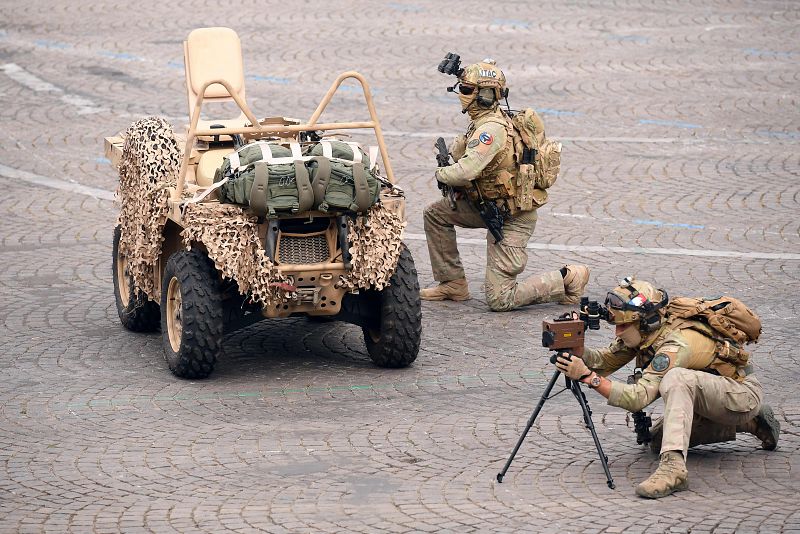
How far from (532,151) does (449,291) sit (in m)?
1.44

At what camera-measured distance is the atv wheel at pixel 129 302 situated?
37.3 ft

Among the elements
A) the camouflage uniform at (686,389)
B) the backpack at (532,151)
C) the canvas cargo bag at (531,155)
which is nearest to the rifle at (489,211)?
the canvas cargo bag at (531,155)

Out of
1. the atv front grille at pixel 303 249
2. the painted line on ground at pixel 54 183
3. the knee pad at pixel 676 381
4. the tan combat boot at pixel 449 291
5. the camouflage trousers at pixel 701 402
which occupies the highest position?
the atv front grille at pixel 303 249

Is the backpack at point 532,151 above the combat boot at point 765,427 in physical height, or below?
above

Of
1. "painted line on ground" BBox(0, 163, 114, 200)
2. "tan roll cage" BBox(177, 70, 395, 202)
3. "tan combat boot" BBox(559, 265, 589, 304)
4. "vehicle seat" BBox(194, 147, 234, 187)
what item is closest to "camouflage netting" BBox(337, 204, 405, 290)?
"tan roll cage" BBox(177, 70, 395, 202)

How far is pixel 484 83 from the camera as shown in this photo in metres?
11.9

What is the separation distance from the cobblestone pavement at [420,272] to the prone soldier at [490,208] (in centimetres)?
25

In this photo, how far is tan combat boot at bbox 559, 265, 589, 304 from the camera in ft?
40.3

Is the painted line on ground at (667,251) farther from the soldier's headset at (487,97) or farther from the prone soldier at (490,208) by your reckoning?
the soldier's headset at (487,97)

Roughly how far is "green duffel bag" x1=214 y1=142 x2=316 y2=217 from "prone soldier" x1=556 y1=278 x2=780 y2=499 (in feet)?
7.35

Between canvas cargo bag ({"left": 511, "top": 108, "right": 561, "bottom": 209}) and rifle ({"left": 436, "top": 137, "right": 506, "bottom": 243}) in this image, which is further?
rifle ({"left": 436, "top": 137, "right": 506, "bottom": 243})

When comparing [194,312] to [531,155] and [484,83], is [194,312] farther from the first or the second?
[531,155]

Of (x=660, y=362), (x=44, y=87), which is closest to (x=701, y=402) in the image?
(x=660, y=362)

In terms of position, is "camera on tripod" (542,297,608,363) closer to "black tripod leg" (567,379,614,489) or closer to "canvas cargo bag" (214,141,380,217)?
"black tripod leg" (567,379,614,489)
